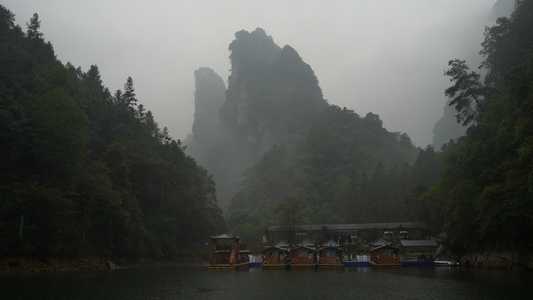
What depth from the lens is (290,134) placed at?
12794 centimetres

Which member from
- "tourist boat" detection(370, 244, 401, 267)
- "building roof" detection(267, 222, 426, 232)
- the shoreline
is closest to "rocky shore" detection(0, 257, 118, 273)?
the shoreline

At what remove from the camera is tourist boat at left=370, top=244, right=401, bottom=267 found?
3547cm

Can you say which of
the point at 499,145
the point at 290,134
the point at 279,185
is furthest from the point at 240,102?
the point at 499,145

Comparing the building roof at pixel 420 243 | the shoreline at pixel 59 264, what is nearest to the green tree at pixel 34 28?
the shoreline at pixel 59 264

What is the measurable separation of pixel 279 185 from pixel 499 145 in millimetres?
65156

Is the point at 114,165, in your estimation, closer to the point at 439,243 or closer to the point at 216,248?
the point at 216,248

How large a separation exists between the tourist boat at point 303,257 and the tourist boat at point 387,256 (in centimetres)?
591

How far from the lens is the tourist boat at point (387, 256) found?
116 feet

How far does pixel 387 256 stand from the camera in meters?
35.8

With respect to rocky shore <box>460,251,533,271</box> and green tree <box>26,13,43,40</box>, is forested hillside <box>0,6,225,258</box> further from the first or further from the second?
rocky shore <box>460,251,533,271</box>

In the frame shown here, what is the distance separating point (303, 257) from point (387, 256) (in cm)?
808

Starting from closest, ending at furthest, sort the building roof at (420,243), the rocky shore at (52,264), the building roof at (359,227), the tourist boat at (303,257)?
1. the rocky shore at (52,264)
2. the tourist boat at (303,257)
3. the building roof at (420,243)
4. the building roof at (359,227)

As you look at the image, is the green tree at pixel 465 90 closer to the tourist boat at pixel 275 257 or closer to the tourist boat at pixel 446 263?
the tourist boat at pixel 446 263

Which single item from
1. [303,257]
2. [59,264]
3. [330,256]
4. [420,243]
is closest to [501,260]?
[420,243]
